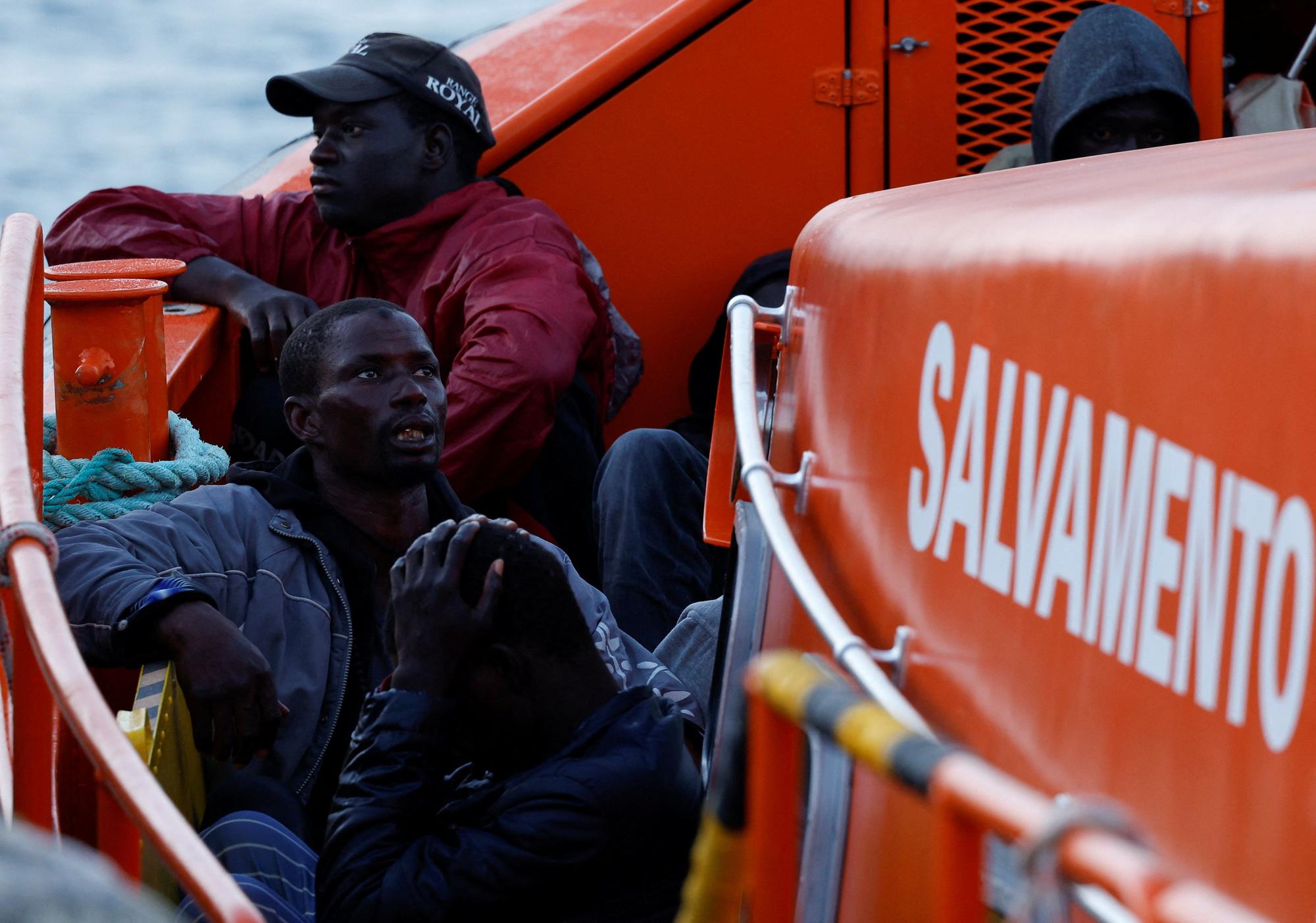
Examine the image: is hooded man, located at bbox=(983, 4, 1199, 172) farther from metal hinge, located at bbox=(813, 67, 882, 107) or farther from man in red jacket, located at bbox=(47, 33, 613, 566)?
man in red jacket, located at bbox=(47, 33, 613, 566)

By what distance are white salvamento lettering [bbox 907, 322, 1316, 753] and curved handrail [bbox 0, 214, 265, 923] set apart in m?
0.58

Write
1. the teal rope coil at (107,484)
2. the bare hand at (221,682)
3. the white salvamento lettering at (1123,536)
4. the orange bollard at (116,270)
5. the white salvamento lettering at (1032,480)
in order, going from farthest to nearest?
the orange bollard at (116,270) < the teal rope coil at (107,484) < the bare hand at (221,682) < the white salvamento lettering at (1032,480) < the white salvamento lettering at (1123,536)

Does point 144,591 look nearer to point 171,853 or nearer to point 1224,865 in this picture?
point 171,853

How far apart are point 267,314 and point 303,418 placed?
768mm

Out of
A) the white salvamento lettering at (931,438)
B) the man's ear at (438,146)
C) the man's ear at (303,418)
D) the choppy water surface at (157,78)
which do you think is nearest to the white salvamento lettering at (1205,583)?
the white salvamento lettering at (931,438)

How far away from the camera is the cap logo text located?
12.0ft

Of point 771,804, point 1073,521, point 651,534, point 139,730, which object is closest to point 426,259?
point 651,534

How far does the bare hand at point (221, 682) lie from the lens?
2.11 metres

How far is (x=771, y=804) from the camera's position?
108 cm

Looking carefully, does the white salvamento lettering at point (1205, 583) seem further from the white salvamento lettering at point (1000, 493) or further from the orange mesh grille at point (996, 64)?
the orange mesh grille at point (996, 64)

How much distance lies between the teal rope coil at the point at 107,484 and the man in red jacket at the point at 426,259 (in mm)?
668

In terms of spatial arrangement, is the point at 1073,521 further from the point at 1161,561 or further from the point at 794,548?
the point at 794,548

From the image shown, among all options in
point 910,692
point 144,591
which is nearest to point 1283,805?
point 910,692

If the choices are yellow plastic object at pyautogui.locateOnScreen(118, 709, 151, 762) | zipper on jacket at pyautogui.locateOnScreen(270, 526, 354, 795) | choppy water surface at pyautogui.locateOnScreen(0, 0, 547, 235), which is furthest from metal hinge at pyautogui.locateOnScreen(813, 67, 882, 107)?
choppy water surface at pyautogui.locateOnScreen(0, 0, 547, 235)
